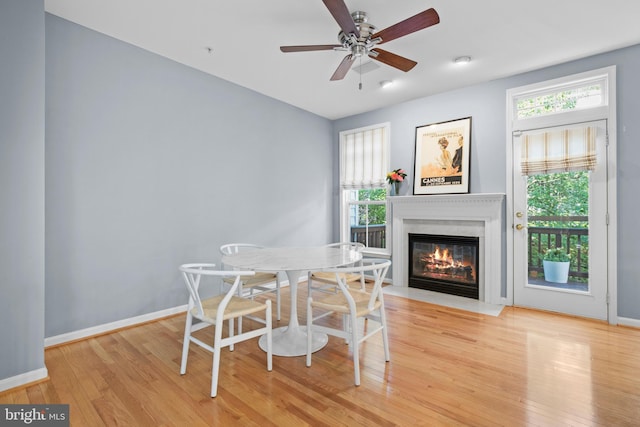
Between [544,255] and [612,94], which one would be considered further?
[544,255]

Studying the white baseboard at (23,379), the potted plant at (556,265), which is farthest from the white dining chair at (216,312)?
the potted plant at (556,265)

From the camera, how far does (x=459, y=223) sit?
422cm

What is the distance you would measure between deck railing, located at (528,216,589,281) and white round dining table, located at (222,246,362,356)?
239cm

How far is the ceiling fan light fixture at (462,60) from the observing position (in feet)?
10.9

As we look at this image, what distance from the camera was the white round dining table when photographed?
229cm

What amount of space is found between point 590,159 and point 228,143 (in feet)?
13.5

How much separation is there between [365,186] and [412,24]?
10.4ft

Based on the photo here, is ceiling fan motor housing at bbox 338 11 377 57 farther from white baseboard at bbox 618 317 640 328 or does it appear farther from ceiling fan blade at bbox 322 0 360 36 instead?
white baseboard at bbox 618 317 640 328

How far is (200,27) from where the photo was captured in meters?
2.80

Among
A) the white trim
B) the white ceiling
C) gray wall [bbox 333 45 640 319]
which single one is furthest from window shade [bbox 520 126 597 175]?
the white trim

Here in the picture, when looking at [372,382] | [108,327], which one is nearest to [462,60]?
[372,382]

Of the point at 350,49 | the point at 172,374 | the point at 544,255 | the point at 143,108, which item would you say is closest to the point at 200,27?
the point at 143,108

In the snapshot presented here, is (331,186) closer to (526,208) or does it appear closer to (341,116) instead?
(341,116)

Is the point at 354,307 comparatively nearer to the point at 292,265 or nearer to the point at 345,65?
the point at 292,265
